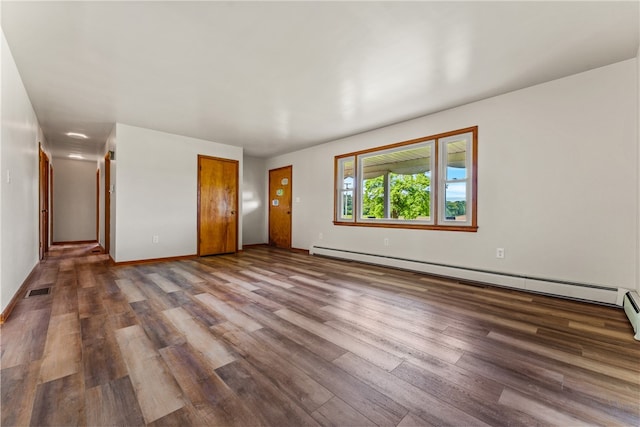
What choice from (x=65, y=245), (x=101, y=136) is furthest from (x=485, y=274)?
(x=65, y=245)

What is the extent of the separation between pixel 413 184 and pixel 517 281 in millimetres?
1899

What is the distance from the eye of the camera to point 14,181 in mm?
2678

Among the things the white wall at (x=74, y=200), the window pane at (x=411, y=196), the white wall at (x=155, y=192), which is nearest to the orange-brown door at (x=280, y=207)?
the white wall at (x=155, y=192)

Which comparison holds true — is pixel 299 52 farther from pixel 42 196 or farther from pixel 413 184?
pixel 42 196

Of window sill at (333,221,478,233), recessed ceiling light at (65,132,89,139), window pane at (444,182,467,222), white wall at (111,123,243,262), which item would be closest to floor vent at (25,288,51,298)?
white wall at (111,123,243,262)

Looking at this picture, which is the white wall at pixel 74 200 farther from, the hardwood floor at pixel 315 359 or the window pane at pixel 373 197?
the window pane at pixel 373 197

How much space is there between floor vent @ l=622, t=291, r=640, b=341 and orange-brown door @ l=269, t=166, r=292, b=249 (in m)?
5.42

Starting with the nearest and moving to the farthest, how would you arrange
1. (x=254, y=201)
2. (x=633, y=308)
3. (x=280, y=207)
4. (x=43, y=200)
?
(x=633, y=308), (x=43, y=200), (x=280, y=207), (x=254, y=201)

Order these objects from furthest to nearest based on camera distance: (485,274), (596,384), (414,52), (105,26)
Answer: (485,274), (414,52), (105,26), (596,384)

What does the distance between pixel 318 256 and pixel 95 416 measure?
4.46 metres

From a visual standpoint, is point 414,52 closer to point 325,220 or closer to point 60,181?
point 325,220

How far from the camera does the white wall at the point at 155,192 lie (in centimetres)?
450

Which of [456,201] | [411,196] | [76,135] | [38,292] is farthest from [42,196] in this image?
[456,201]

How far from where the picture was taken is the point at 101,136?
5.28 m
